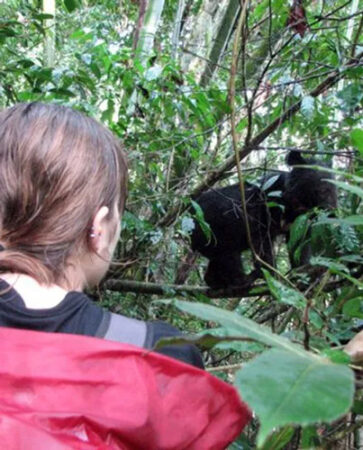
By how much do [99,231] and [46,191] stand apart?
183 mm

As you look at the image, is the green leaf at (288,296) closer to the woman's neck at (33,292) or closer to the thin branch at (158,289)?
the woman's neck at (33,292)

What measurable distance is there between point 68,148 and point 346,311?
0.92 meters

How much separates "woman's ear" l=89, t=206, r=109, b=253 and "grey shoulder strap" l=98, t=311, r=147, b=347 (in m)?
0.30

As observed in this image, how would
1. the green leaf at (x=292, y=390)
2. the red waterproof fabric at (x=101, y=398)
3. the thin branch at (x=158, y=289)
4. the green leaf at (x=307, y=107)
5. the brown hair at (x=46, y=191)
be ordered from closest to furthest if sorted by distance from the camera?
1. the green leaf at (x=292, y=390)
2. the red waterproof fabric at (x=101, y=398)
3. the brown hair at (x=46, y=191)
4. the green leaf at (x=307, y=107)
5. the thin branch at (x=158, y=289)

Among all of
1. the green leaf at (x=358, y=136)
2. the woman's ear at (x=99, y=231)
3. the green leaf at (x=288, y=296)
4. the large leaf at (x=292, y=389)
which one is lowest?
the green leaf at (x=288, y=296)

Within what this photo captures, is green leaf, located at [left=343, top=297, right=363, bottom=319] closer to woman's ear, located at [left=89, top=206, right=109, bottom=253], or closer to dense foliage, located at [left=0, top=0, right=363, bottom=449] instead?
dense foliage, located at [left=0, top=0, right=363, bottom=449]

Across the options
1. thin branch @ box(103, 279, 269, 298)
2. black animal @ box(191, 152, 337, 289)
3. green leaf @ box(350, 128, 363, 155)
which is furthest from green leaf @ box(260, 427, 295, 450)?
black animal @ box(191, 152, 337, 289)

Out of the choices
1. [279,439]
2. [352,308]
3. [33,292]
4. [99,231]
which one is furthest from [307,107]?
[279,439]

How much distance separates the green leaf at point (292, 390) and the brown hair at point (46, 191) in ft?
3.05

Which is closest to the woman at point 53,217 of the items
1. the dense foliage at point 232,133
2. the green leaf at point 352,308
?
the dense foliage at point 232,133

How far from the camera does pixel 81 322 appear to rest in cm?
136

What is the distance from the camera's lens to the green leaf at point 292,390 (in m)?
0.55

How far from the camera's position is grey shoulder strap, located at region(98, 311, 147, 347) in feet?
4.30

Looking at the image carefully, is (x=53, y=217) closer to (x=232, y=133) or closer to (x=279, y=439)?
(x=279, y=439)
